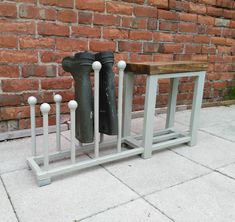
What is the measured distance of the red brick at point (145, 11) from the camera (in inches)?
118

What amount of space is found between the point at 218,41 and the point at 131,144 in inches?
99.6

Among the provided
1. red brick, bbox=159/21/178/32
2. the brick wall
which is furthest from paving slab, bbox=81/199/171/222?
red brick, bbox=159/21/178/32

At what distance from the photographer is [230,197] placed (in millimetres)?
1683

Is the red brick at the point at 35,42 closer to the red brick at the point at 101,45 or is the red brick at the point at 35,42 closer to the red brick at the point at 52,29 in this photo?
the red brick at the point at 52,29

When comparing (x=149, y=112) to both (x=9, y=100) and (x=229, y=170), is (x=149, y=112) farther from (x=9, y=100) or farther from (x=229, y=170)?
(x=9, y=100)

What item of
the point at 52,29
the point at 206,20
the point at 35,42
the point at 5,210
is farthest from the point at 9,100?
the point at 206,20

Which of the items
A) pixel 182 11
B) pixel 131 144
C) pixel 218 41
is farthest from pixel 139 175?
pixel 218 41

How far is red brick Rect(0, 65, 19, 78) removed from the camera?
7.73ft

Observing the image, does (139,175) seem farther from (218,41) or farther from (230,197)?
(218,41)

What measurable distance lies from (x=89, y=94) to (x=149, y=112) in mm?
504

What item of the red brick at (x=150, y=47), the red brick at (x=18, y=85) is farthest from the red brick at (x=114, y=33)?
the red brick at (x=18, y=85)

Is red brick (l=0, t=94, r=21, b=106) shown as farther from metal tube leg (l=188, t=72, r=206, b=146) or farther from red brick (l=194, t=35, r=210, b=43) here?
red brick (l=194, t=35, r=210, b=43)

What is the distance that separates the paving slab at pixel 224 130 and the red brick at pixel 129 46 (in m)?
1.20

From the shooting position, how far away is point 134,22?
3.01 meters
